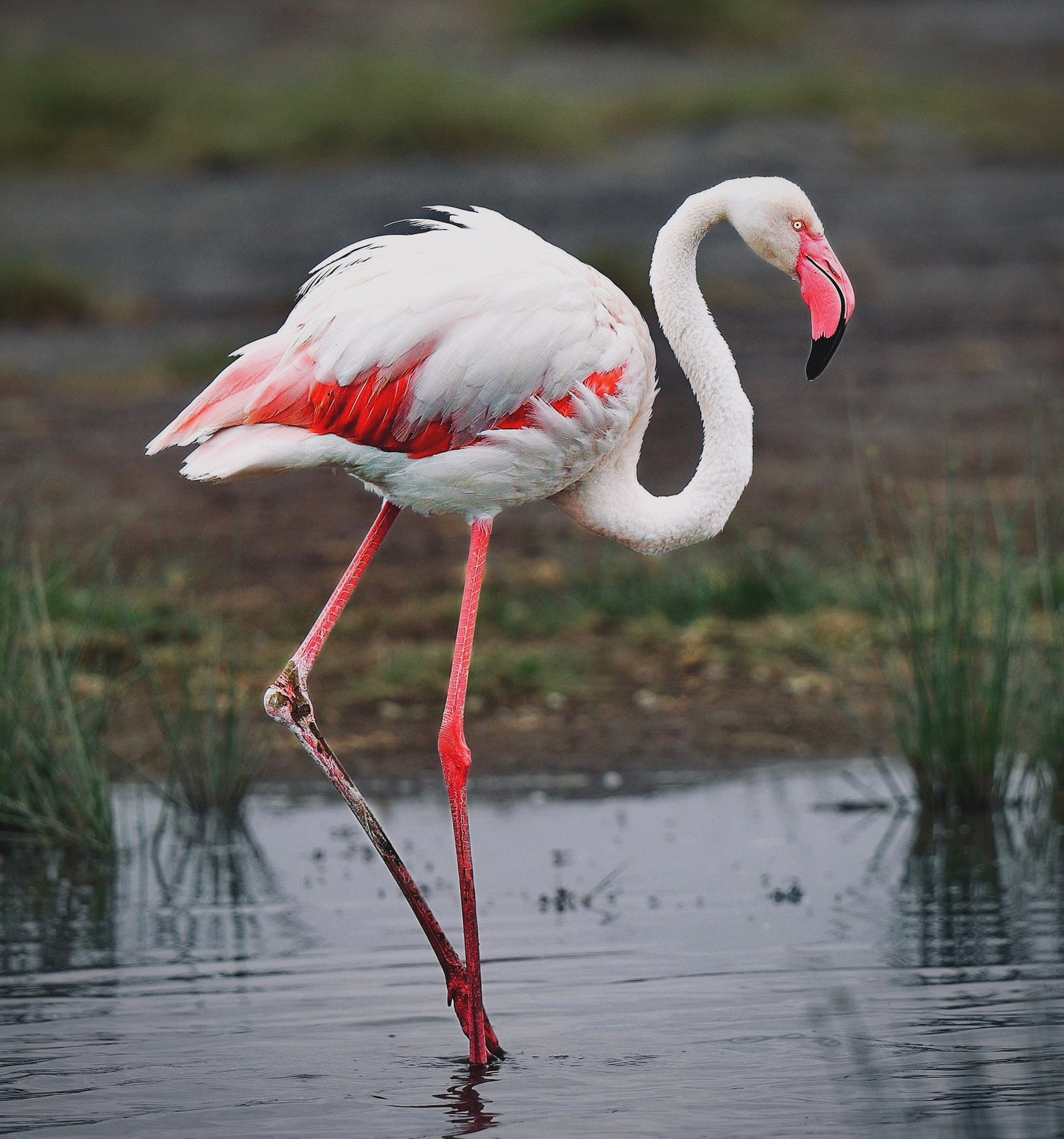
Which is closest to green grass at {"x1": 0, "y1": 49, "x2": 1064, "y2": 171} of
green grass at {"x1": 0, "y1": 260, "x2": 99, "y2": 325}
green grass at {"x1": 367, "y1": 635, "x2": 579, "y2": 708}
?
green grass at {"x1": 0, "y1": 260, "x2": 99, "y2": 325}

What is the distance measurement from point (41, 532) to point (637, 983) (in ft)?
20.4

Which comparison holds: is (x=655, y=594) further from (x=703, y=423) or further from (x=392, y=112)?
(x=392, y=112)

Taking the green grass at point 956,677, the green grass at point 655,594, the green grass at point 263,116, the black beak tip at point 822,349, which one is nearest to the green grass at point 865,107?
the green grass at point 263,116

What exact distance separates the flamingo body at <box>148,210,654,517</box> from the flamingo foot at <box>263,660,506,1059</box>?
594 millimetres

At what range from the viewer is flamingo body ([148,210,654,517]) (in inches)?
204

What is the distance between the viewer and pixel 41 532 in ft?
35.7

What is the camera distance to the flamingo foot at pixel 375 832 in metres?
4.99

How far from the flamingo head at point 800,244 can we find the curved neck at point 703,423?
81mm

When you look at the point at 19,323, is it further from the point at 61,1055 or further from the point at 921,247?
the point at 61,1055

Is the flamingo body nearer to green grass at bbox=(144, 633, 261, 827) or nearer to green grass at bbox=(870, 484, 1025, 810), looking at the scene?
green grass at bbox=(870, 484, 1025, 810)

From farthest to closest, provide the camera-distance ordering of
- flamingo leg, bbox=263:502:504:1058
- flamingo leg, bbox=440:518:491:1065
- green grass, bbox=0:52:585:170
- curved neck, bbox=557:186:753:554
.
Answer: green grass, bbox=0:52:585:170 < curved neck, bbox=557:186:753:554 < flamingo leg, bbox=263:502:504:1058 < flamingo leg, bbox=440:518:491:1065

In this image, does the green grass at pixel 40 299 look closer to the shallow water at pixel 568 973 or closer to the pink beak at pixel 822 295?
the shallow water at pixel 568 973

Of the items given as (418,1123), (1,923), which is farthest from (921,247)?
(418,1123)

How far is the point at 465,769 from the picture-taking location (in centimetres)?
542
